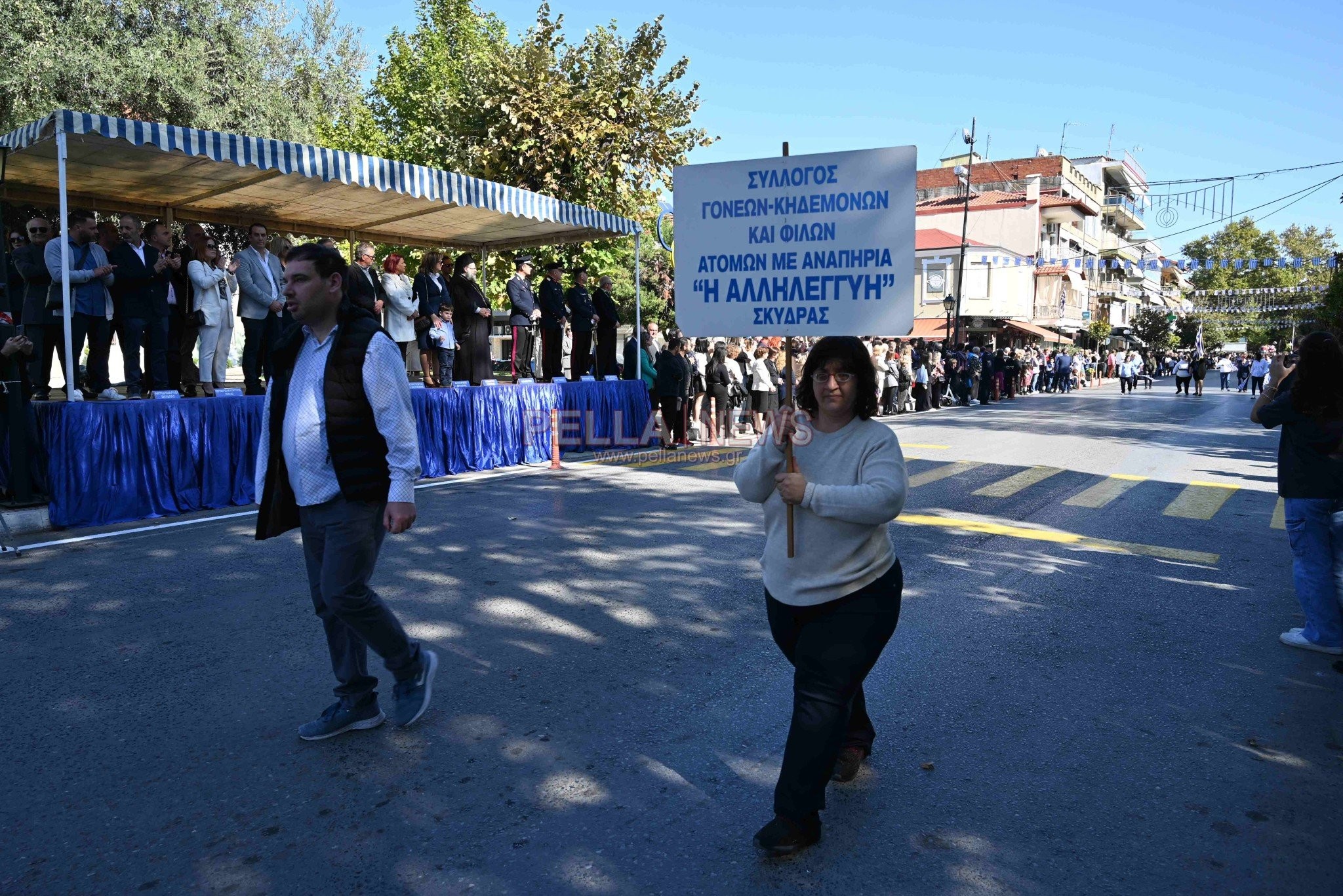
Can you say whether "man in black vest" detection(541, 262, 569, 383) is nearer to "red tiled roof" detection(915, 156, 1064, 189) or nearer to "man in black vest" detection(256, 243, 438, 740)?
"man in black vest" detection(256, 243, 438, 740)

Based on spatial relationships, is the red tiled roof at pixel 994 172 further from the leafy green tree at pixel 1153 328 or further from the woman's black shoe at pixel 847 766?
the woman's black shoe at pixel 847 766

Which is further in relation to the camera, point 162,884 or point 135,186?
point 135,186

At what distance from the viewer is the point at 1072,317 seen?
66875 millimetres

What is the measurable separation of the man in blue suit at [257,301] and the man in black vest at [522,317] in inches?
161

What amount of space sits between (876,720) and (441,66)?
108 ft

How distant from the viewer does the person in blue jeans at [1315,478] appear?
4922 mm

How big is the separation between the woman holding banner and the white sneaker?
3.38 metres

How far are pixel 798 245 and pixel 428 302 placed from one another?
378 inches

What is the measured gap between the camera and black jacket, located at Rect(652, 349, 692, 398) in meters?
14.7

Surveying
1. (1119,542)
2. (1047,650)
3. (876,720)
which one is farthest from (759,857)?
(1119,542)

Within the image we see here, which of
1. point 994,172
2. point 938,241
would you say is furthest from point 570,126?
point 994,172

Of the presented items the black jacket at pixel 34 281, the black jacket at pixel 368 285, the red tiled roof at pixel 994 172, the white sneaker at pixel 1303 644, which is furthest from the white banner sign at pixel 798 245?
the red tiled roof at pixel 994 172

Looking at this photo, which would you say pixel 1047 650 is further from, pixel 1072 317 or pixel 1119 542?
pixel 1072 317

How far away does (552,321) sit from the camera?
14.9 m
